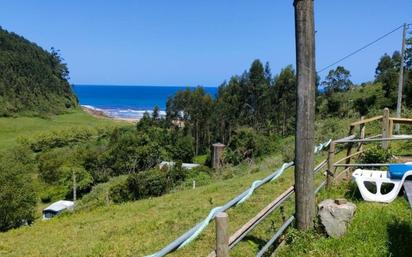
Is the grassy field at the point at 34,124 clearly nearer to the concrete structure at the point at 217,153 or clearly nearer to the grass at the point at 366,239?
the concrete structure at the point at 217,153

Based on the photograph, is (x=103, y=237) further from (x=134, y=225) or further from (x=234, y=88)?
(x=234, y=88)

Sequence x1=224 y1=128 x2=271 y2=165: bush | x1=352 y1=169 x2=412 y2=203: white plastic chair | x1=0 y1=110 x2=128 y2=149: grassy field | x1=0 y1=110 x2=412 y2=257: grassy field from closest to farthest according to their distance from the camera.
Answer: x1=0 y1=110 x2=412 y2=257: grassy field < x1=352 y1=169 x2=412 y2=203: white plastic chair < x1=224 y1=128 x2=271 y2=165: bush < x1=0 y1=110 x2=128 y2=149: grassy field

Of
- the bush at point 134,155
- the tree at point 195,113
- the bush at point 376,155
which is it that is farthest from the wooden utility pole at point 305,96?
the tree at point 195,113

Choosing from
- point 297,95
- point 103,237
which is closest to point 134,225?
point 103,237

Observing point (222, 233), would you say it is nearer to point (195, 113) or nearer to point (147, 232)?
point (147, 232)

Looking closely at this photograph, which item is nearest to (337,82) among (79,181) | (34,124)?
(79,181)

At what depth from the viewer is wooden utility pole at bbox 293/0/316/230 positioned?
451 cm

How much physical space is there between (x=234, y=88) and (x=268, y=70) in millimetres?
5907

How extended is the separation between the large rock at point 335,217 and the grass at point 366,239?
0.28 ft

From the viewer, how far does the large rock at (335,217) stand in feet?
15.8

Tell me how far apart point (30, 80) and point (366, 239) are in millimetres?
135953

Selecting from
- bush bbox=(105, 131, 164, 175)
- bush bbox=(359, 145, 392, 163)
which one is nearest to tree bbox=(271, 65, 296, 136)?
bush bbox=(105, 131, 164, 175)

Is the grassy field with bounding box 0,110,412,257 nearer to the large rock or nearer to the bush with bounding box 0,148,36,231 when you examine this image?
the large rock

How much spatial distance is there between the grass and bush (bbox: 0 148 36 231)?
30.8 m
